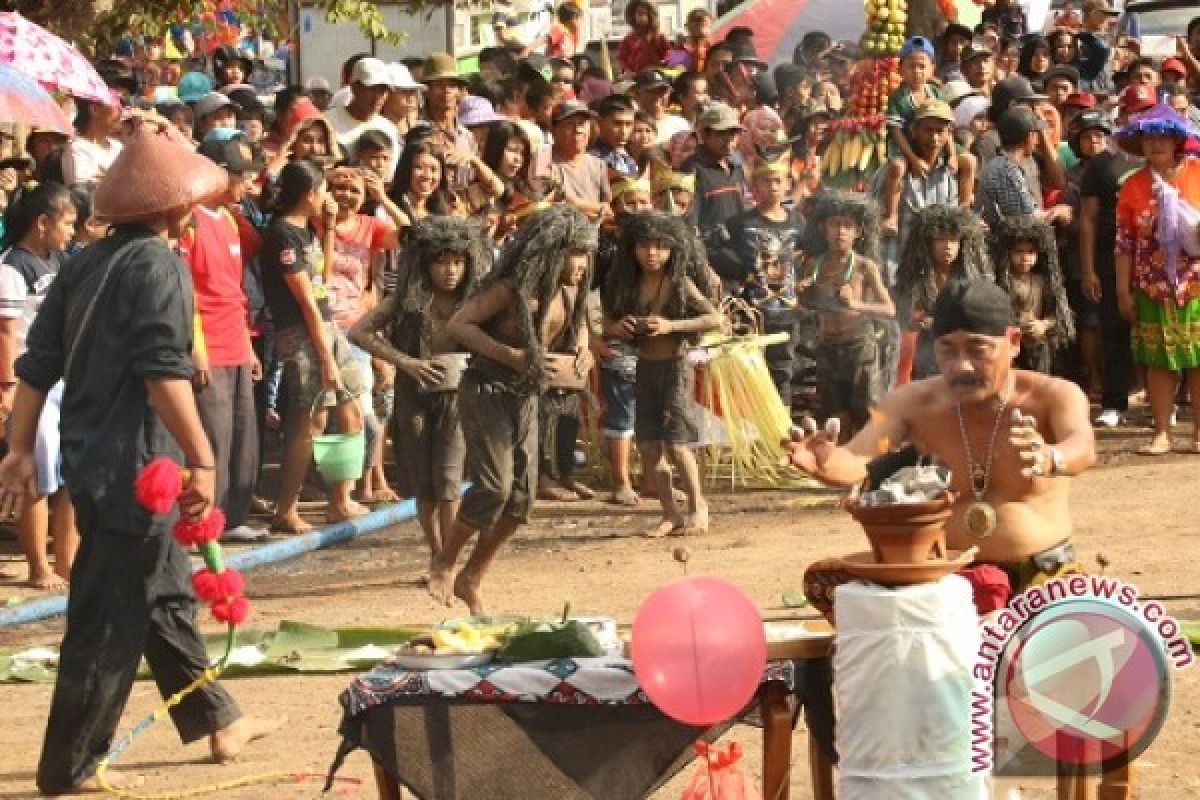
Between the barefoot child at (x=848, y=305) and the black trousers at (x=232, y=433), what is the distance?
135 inches

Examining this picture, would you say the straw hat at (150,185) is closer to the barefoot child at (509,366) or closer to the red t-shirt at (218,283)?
the barefoot child at (509,366)

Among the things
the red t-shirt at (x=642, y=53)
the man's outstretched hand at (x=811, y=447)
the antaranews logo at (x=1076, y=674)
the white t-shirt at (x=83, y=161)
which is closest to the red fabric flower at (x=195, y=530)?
the man's outstretched hand at (x=811, y=447)

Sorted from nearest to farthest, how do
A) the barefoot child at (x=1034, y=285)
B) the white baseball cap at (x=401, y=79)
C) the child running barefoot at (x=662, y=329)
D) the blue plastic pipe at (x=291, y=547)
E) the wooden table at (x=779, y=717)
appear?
the wooden table at (x=779, y=717) → the blue plastic pipe at (x=291, y=547) → the child running barefoot at (x=662, y=329) → the barefoot child at (x=1034, y=285) → the white baseball cap at (x=401, y=79)

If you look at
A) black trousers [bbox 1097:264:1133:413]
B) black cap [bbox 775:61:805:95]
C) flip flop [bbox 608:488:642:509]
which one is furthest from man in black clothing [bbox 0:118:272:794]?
black cap [bbox 775:61:805:95]

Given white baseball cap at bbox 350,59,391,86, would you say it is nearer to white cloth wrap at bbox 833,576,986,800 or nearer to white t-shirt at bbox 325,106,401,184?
white t-shirt at bbox 325,106,401,184

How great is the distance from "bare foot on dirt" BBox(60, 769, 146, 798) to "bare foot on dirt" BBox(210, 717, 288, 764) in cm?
26

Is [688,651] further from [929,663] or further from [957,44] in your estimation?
[957,44]

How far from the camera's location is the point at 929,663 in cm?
655

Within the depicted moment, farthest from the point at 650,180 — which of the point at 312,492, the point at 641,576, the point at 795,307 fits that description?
the point at 641,576

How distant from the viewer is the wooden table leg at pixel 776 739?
7.15m

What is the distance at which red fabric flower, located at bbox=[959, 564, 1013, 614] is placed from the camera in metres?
7.36

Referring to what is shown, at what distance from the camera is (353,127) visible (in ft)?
53.9

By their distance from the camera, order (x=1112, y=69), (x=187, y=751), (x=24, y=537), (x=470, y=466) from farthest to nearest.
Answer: (x=1112, y=69), (x=24, y=537), (x=470, y=466), (x=187, y=751)

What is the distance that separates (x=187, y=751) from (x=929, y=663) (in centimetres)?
339
